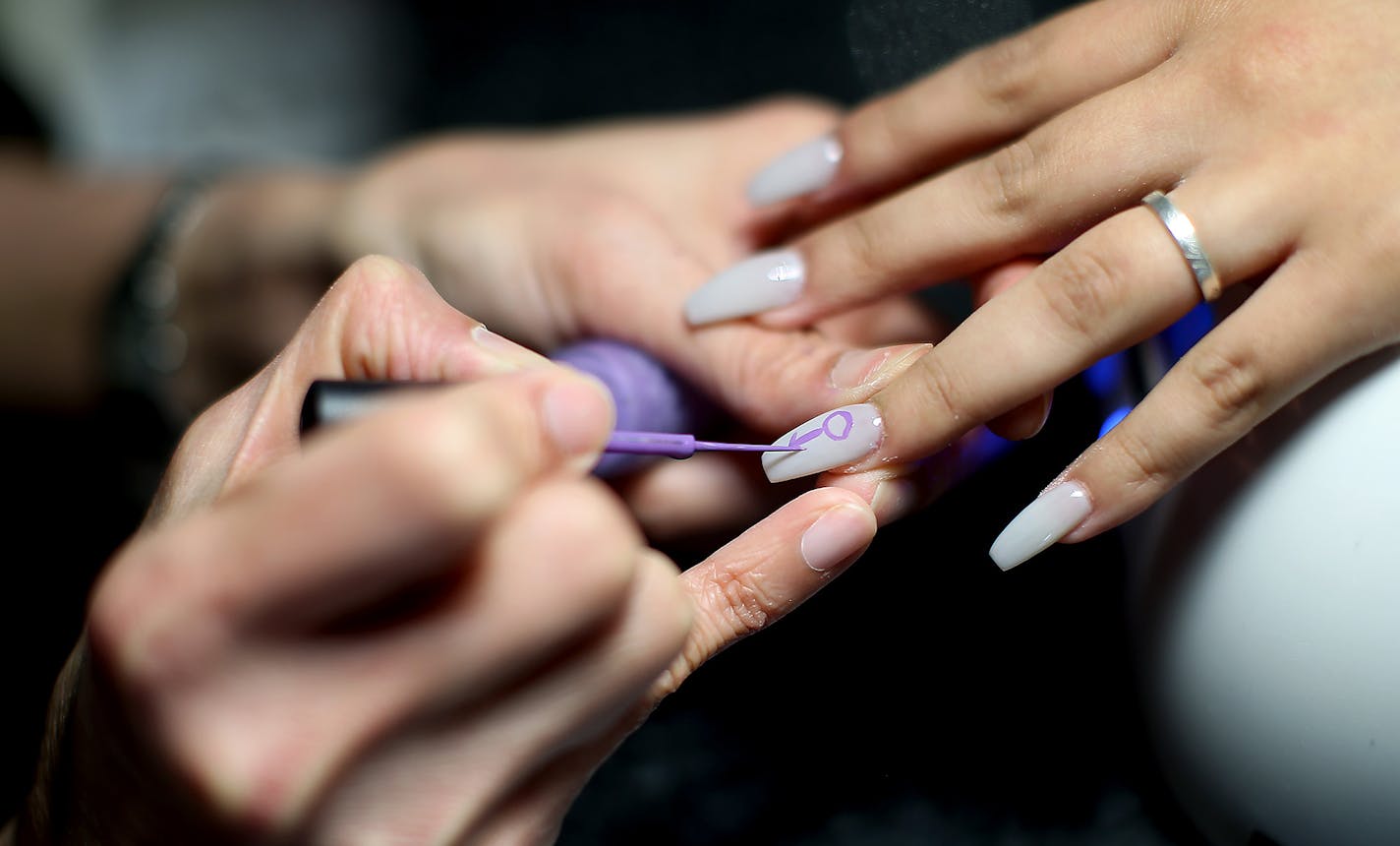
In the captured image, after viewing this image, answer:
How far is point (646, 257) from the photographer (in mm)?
802

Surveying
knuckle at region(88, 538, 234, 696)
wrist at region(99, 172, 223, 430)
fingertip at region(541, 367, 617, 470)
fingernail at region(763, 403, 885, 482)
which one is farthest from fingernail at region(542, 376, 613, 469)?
wrist at region(99, 172, 223, 430)

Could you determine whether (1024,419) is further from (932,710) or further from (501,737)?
(501,737)

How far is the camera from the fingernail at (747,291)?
2.47 feet

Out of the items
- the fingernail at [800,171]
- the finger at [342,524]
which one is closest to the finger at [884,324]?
the fingernail at [800,171]

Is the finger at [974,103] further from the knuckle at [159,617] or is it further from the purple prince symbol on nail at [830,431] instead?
the knuckle at [159,617]

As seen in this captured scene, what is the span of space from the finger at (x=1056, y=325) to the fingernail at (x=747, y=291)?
0.44 feet

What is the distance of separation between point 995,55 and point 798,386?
29 centimetres

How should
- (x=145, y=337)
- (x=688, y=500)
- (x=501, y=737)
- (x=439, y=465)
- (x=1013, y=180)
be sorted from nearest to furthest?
1. (x=439, y=465)
2. (x=501, y=737)
3. (x=1013, y=180)
4. (x=688, y=500)
5. (x=145, y=337)

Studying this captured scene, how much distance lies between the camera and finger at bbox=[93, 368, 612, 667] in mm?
346

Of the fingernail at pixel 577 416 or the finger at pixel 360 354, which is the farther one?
the finger at pixel 360 354

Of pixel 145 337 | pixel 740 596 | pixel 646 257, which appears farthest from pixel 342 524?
pixel 145 337

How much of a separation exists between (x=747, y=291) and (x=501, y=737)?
1.26ft

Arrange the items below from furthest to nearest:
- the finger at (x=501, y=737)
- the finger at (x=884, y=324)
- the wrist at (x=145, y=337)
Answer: the wrist at (x=145, y=337), the finger at (x=884, y=324), the finger at (x=501, y=737)

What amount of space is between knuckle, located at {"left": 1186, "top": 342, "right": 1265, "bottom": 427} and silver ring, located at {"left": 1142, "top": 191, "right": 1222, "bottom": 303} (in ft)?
0.13
